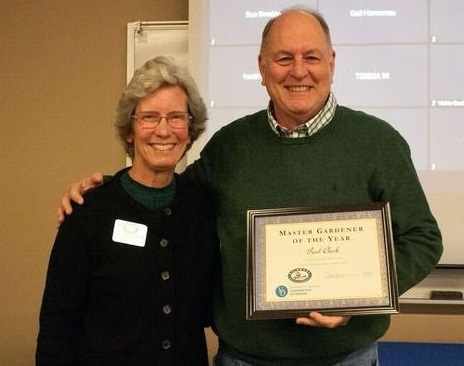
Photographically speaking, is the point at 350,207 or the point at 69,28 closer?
the point at 350,207

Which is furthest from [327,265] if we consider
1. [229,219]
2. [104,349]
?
[104,349]

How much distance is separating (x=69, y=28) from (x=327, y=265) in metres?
2.22

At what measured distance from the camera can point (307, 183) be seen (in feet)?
4.61

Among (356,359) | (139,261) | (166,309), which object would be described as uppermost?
(139,261)

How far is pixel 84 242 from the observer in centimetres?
137

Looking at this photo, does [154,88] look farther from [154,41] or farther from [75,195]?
[154,41]

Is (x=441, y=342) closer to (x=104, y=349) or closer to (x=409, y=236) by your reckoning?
(x=409, y=236)

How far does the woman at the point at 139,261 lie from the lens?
4.48 ft

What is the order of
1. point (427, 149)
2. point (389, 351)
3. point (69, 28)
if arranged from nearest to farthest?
1. point (389, 351)
2. point (427, 149)
3. point (69, 28)

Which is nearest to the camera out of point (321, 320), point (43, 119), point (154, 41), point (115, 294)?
point (321, 320)

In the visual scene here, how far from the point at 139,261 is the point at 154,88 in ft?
1.44

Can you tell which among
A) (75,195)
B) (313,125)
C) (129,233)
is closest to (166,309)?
(129,233)

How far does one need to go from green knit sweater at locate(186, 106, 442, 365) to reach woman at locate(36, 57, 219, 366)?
3.7 inches

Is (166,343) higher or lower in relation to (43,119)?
lower
